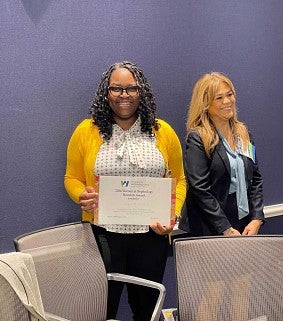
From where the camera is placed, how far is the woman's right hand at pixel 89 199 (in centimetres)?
261

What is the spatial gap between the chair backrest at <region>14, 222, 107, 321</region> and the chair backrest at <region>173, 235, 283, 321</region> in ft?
1.37

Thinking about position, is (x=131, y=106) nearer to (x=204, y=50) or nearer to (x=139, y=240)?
(x=139, y=240)

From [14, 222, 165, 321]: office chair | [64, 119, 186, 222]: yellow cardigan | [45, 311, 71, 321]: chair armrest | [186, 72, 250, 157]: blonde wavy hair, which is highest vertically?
[186, 72, 250, 157]: blonde wavy hair

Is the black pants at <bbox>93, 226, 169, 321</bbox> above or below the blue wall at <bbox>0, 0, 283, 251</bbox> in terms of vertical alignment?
below

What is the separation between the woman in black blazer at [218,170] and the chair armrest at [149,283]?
0.56 meters

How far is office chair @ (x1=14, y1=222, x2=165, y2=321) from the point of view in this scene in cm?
242

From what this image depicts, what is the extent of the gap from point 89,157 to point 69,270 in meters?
0.55

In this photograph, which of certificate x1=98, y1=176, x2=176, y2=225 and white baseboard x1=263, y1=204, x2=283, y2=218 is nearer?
certificate x1=98, y1=176, x2=176, y2=225

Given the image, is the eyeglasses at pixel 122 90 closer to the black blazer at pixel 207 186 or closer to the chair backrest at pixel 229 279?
the black blazer at pixel 207 186

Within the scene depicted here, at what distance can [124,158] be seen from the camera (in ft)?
8.80

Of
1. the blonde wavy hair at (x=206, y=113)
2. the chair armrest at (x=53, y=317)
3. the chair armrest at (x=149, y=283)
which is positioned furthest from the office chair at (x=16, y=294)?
the blonde wavy hair at (x=206, y=113)

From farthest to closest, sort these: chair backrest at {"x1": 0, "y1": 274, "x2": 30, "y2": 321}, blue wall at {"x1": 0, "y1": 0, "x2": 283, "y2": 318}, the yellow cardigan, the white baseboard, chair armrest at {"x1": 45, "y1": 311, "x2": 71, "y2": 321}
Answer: the white baseboard → blue wall at {"x1": 0, "y1": 0, "x2": 283, "y2": 318} → the yellow cardigan → chair armrest at {"x1": 45, "y1": 311, "x2": 71, "y2": 321} → chair backrest at {"x1": 0, "y1": 274, "x2": 30, "y2": 321}

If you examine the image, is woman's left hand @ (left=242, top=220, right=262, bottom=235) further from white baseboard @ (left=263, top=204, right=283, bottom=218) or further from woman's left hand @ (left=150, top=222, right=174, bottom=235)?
white baseboard @ (left=263, top=204, right=283, bottom=218)

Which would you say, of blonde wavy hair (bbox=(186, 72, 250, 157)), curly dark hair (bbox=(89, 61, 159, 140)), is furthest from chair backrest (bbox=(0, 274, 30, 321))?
blonde wavy hair (bbox=(186, 72, 250, 157))
